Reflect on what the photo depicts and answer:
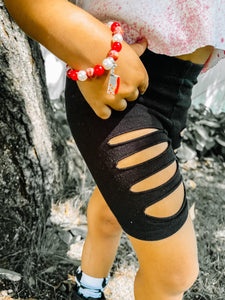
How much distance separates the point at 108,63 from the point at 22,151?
Answer: 0.90 metres

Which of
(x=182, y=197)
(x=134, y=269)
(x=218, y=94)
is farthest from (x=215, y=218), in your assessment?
(x=218, y=94)

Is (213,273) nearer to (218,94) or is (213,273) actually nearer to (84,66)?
(84,66)

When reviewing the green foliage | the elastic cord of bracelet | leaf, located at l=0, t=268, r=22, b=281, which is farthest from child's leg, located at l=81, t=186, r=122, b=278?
the green foliage

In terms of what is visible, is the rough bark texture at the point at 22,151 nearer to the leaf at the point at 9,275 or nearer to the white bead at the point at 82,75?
the leaf at the point at 9,275

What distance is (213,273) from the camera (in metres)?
1.70

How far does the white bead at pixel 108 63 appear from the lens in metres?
0.69

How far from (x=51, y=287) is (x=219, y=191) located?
4.69 ft

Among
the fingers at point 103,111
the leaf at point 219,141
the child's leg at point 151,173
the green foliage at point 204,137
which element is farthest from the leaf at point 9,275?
the leaf at point 219,141

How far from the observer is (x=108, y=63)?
2.25ft

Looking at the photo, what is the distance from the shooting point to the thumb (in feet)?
2.56

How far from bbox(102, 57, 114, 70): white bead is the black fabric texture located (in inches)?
5.2

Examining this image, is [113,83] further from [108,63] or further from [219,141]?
[219,141]

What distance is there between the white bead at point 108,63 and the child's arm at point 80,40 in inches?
0.7

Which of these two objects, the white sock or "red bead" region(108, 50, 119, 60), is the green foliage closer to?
the white sock
